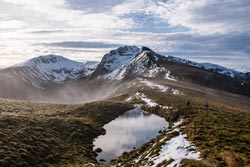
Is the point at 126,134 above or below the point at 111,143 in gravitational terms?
above

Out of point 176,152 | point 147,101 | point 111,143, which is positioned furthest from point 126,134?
point 147,101

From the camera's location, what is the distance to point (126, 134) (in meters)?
61.9

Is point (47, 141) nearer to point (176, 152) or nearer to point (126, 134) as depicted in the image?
point (126, 134)

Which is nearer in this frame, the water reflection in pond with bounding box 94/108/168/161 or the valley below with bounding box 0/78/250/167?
the valley below with bounding box 0/78/250/167

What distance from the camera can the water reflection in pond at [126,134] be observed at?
5053 cm

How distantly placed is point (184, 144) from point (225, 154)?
6920mm

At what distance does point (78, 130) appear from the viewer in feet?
210

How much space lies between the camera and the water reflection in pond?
50.5m

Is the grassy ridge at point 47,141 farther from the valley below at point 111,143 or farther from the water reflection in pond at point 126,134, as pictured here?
the water reflection in pond at point 126,134

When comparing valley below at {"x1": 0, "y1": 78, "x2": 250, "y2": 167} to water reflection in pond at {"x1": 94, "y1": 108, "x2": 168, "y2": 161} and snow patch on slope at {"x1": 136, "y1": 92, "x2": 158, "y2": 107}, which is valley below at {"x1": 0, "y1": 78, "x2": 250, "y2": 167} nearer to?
water reflection in pond at {"x1": 94, "y1": 108, "x2": 168, "y2": 161}

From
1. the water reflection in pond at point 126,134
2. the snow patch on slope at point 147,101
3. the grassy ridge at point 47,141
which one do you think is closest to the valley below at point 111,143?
the grassy ridge at point 47,141

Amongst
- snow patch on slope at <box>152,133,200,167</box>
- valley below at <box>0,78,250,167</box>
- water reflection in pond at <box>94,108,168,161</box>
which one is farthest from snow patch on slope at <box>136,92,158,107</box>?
snow patch on slope at <box>152,133,200,167</box>

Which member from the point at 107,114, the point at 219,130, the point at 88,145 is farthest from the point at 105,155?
the point at 107,114

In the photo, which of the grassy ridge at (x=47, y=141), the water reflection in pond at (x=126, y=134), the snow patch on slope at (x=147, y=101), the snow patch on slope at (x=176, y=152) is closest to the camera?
the snow patch on slope at (x=176, y=152)
